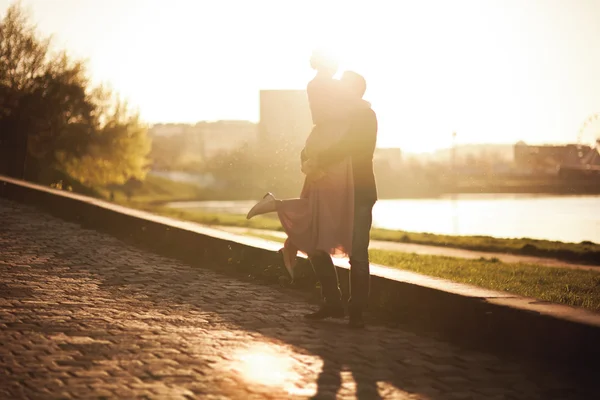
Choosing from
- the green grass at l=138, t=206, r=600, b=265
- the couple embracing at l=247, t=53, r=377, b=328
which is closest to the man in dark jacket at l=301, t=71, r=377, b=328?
the couple embracing at l=247, t=53, r=377, b=328

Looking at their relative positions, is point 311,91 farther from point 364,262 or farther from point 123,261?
point 123,261

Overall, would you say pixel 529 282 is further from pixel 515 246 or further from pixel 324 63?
pixel 515 246

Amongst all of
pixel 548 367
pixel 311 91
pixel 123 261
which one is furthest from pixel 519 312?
pixel 123 261

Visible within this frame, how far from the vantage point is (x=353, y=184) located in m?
7.03

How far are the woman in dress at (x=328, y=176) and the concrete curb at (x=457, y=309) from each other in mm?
822

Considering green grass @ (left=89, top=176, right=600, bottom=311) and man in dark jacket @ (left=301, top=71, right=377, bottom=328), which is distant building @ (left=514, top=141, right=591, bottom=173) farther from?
man in dark jacket @ (left=301, top=71, right=377, bottom=328)

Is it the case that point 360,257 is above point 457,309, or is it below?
above

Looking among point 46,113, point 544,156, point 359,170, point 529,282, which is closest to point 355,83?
point 359,170

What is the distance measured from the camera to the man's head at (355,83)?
23.1 ft

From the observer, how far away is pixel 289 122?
196 feet

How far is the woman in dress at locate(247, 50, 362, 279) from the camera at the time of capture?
7012 mm

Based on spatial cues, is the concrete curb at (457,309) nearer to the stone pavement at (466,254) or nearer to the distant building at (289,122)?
the stone pavement at (466,254)

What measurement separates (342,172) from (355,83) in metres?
0.70

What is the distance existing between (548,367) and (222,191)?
415ft
